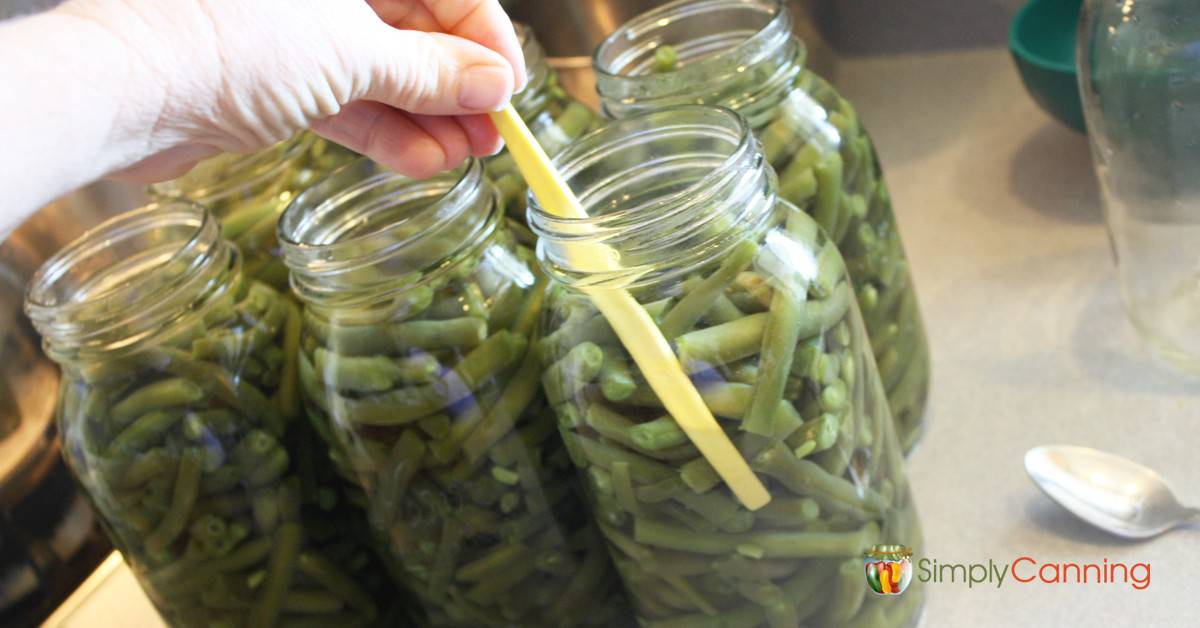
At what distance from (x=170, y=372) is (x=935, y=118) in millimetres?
826

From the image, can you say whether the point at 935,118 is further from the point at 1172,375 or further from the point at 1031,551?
the point at 1031,551

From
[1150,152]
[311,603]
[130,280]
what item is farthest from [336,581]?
[1150,152]

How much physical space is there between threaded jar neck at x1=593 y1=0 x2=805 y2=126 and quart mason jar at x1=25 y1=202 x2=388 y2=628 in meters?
0.27

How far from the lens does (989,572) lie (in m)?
0.64

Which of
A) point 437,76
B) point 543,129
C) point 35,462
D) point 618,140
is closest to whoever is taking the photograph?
point 437,76

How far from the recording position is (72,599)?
0.87 m

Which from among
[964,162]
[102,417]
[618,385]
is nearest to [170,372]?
[102,417]

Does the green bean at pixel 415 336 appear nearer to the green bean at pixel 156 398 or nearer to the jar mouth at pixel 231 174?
the green bean at pixel 156 398

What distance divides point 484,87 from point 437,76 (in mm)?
23

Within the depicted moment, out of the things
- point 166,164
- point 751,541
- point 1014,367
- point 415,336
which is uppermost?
point 166,164

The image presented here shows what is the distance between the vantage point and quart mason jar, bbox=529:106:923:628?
52cm

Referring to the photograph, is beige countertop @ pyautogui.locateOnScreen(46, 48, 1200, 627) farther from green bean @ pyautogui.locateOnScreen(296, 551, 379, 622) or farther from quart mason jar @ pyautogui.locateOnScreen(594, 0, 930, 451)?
green bean @ pyautogui.locateOnScreen(296, 551, 379, 622)

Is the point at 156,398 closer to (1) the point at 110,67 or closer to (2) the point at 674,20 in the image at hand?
(1) the point at 110,67

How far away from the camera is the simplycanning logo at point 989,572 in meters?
0.58
